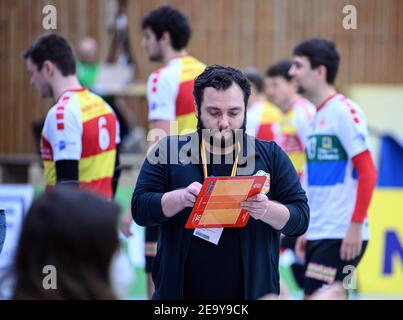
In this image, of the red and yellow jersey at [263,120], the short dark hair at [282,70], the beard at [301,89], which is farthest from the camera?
the red and yellow jersey at [263,120]

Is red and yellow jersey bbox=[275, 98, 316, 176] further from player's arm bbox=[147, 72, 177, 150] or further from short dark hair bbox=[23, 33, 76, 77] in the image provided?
short dark hair bbox=[23, 33, 76, 77]

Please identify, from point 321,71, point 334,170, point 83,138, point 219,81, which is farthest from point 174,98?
point 219,81

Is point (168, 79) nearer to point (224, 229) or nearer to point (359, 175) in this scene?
point (359, 175)

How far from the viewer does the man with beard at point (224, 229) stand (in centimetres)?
325

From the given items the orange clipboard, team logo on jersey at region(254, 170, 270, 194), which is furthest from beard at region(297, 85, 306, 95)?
the orange clipboard

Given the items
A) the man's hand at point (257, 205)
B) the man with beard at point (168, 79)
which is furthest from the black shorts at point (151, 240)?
the man's hand at point (257, 205)

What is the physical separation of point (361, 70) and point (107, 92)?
15.4 feet

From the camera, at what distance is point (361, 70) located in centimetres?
1348

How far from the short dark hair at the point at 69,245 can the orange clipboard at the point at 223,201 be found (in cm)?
88

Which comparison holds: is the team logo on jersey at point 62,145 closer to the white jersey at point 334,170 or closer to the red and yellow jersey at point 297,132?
the white jersey at point 334,170

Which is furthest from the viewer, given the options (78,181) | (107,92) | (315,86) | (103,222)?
(107,92)

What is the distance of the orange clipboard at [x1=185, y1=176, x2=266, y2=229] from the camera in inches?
118
